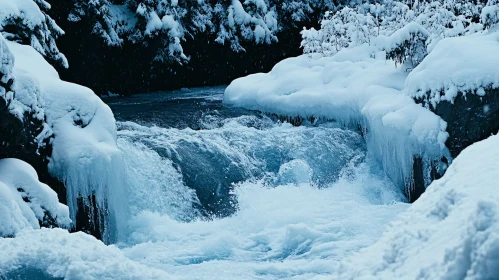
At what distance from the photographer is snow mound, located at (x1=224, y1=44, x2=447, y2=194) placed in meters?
7.75

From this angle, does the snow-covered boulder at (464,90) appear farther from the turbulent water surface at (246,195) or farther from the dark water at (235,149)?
the dark water at (235,149)

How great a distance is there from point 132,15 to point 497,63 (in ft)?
32.1

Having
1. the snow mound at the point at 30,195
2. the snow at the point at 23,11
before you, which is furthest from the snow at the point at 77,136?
the snow mound at the point at 30,195

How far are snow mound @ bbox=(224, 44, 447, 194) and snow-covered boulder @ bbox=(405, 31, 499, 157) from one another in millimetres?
162

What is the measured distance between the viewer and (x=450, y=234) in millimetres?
2182

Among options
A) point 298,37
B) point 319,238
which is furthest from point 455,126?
point 298,37

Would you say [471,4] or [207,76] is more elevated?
[471,4]

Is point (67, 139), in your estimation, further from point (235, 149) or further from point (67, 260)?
point (67, 260)

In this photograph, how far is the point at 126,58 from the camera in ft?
49.4

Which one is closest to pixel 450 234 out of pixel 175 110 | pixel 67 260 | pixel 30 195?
pixel 67 260

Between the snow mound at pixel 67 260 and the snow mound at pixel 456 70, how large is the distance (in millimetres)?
5102

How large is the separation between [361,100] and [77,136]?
4.38 metres

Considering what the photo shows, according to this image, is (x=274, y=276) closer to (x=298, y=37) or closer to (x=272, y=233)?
(x=272, y=233)

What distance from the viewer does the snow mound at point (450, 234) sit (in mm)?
1956
